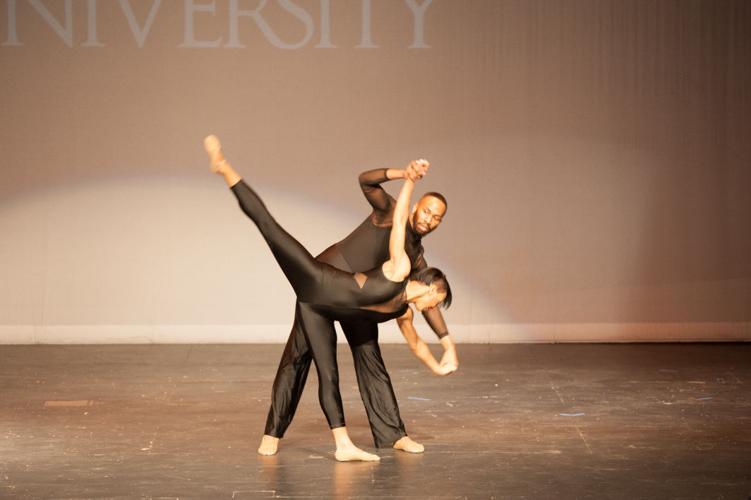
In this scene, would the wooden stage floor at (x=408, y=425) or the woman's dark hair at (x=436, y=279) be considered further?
the woman's dark hair at (x=436, y=279)

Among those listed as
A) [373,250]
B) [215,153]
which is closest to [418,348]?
[373,250]

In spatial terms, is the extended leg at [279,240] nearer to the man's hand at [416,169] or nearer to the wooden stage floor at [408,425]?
the man's hand at [416,169]

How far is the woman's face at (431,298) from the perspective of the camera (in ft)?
16.3

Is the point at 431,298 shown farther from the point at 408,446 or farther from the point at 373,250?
the point at 408,446

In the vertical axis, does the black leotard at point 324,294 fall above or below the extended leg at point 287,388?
above

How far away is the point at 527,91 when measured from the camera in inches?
321

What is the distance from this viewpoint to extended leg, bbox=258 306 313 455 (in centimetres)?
522

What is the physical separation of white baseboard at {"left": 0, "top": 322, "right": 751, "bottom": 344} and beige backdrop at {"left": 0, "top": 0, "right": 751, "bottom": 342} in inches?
0.6

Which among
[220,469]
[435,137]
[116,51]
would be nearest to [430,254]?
[435,137]

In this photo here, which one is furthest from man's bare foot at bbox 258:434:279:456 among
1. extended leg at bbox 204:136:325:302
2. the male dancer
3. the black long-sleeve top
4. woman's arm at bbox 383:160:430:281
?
woman's arm at bbox 383:160:430:281

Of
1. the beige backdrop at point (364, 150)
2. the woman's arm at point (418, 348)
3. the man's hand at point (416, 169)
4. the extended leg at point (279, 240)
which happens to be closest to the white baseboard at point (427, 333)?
the beige backdrop at point (364, 150)

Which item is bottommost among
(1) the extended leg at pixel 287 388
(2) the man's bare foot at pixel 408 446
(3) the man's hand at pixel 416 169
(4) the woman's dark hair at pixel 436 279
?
(2) the man's bare foot at pixel 408 446

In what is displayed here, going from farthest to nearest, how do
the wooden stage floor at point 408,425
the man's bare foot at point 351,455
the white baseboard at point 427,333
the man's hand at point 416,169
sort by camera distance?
1. the white baseboard at point 427,333
2. the man's bare foot at point 351,455
3. the wooden stage floor at point 408,425
4. the man's hand at point 416,169

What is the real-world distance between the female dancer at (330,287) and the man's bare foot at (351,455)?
13 cm
